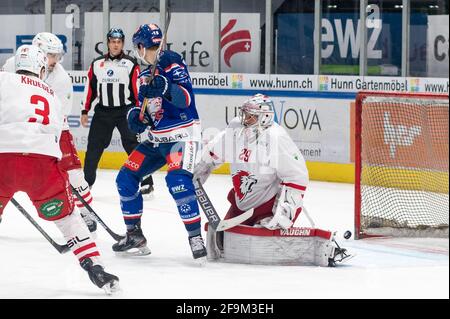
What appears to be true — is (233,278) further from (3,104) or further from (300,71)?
(300,71)

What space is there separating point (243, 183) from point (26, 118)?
155 centimetres

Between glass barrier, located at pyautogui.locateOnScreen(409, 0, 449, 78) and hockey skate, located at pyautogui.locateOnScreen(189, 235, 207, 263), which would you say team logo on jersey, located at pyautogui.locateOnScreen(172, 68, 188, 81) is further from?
glass barrier, located at pyautogui.locateOnScreen(409, 0, 449, 78)

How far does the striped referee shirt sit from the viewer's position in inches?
342

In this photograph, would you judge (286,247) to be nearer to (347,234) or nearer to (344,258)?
(344,258)

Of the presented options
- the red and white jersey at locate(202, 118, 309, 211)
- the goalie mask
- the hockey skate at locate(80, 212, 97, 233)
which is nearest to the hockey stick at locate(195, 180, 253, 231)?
the red and white jersey at locate(202, 118, 309, 211)

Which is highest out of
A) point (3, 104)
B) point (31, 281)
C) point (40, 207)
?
point (3, 104)

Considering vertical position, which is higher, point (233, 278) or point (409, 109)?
point (409, 109)

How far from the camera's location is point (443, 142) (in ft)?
26.0

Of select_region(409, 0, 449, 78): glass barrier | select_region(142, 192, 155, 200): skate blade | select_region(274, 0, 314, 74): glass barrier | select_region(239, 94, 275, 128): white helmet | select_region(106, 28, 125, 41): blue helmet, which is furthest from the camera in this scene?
select_region(274, 0, 314, 74): glass barrier

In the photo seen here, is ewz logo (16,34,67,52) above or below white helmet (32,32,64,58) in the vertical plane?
above

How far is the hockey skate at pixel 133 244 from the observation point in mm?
6305

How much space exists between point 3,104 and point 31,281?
40.2 inches

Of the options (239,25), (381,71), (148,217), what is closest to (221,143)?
(148,217)

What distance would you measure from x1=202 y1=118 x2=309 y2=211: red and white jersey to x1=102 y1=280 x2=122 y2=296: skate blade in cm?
121
